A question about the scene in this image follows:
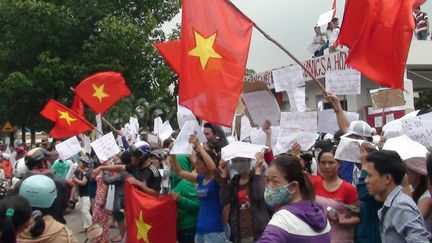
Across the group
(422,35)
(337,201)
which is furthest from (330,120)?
(422,35)

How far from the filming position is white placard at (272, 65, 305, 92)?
5586mm

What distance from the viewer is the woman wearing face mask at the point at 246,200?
190 inches

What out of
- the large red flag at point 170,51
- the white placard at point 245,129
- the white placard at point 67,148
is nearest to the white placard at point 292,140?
the white placard at point 245,129

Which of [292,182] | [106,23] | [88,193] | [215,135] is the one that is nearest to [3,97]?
[106,23]

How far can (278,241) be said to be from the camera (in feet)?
8.47

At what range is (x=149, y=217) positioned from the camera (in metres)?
6.44

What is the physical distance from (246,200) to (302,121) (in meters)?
0.84

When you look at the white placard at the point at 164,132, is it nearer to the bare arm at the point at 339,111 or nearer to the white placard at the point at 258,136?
the white placard at the point at 258,136

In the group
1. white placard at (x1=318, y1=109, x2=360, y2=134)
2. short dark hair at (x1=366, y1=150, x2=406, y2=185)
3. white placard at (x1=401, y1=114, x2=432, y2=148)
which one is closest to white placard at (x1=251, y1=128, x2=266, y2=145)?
white placard at (x1=318, y1=109, x2=360, y2=134)

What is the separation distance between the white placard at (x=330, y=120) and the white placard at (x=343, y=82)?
373mm

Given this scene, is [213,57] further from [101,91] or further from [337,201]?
[101,91]

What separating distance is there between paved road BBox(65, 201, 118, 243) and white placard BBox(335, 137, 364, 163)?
666 centimetres

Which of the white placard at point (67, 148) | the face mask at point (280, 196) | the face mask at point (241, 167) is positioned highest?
the face mask at point (280, 196)

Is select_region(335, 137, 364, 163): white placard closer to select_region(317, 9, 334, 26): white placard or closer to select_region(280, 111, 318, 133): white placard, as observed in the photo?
select_region(280, 111, 318, 133): white placard
